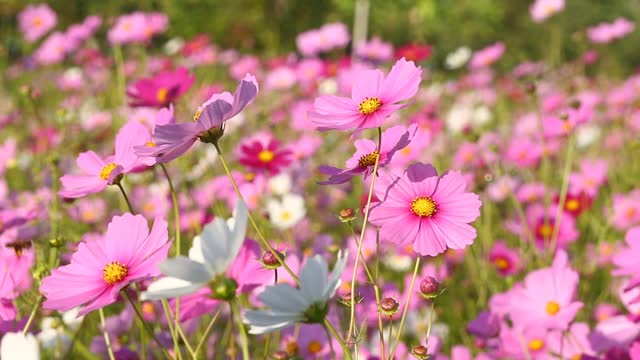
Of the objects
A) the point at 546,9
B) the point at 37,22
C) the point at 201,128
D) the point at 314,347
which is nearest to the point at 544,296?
the point at 314,347

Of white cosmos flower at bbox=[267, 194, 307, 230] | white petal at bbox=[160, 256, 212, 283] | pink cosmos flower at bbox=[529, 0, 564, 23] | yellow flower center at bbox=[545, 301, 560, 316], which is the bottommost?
white petal at bbox=[160, 256, 212, 283]

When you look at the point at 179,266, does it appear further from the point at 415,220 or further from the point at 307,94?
the point at 307,94

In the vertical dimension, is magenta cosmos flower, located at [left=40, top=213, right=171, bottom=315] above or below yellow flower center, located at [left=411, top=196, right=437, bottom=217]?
below

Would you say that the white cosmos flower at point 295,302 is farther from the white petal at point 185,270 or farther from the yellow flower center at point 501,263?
the yellow flower center at point 501,263

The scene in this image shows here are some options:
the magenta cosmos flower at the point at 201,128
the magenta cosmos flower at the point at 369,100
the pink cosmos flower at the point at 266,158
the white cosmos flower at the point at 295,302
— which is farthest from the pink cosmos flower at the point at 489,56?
the white cosmos flower at the point at 295,302


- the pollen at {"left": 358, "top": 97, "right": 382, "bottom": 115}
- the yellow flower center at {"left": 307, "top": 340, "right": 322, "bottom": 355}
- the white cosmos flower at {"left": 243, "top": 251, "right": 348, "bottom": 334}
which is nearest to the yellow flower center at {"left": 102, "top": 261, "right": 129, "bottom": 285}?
the white cosmos flower at {"left": 243, "top": 251, "right": 348, "bottom": 334}

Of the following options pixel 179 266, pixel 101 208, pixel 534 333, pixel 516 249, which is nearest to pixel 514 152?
pixel 516 249

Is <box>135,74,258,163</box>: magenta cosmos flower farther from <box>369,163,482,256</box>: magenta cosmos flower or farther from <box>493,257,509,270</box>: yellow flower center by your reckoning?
<box>493,257,509,270</box>: yellow flower center
